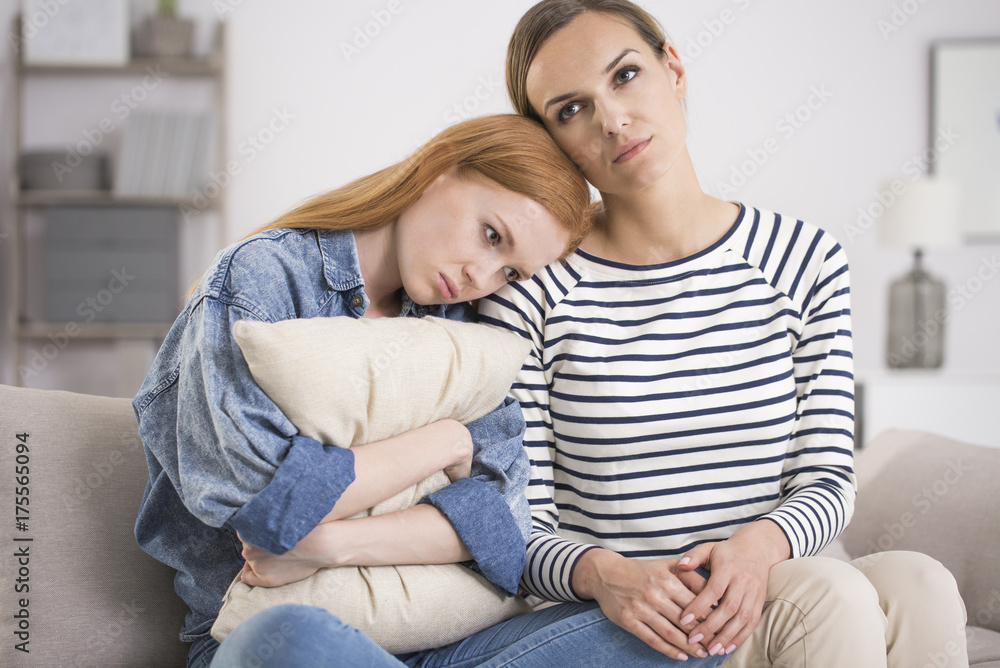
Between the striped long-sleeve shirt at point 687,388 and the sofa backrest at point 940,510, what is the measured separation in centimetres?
42

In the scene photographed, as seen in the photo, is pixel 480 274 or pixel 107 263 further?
pixel 107 263

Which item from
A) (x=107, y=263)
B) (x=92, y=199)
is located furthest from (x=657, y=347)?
(x=92, y=199)

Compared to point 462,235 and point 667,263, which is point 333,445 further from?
point 667,263

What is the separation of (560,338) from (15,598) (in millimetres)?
825

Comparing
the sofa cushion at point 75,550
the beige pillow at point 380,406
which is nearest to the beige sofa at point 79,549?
the sofa cushion at point 75,550

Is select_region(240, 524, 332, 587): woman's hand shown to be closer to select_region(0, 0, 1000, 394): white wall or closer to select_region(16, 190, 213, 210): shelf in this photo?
select_region(16, 190, 213, 210): shelf

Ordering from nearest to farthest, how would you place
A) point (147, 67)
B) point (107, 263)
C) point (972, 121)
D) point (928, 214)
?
point (928, 214)
point (107, 263)
point (147, 67)
point (972, 121)

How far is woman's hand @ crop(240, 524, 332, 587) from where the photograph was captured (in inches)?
35.0

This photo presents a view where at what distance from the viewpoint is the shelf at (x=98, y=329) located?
3125mm

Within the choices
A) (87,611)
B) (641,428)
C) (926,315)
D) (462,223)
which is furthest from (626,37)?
(926,315)

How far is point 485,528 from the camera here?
100cm

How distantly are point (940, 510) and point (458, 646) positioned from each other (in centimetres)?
95

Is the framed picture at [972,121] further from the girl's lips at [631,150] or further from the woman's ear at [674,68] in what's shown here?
the girl's lips at [631,150]

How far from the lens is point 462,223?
3.61ft
